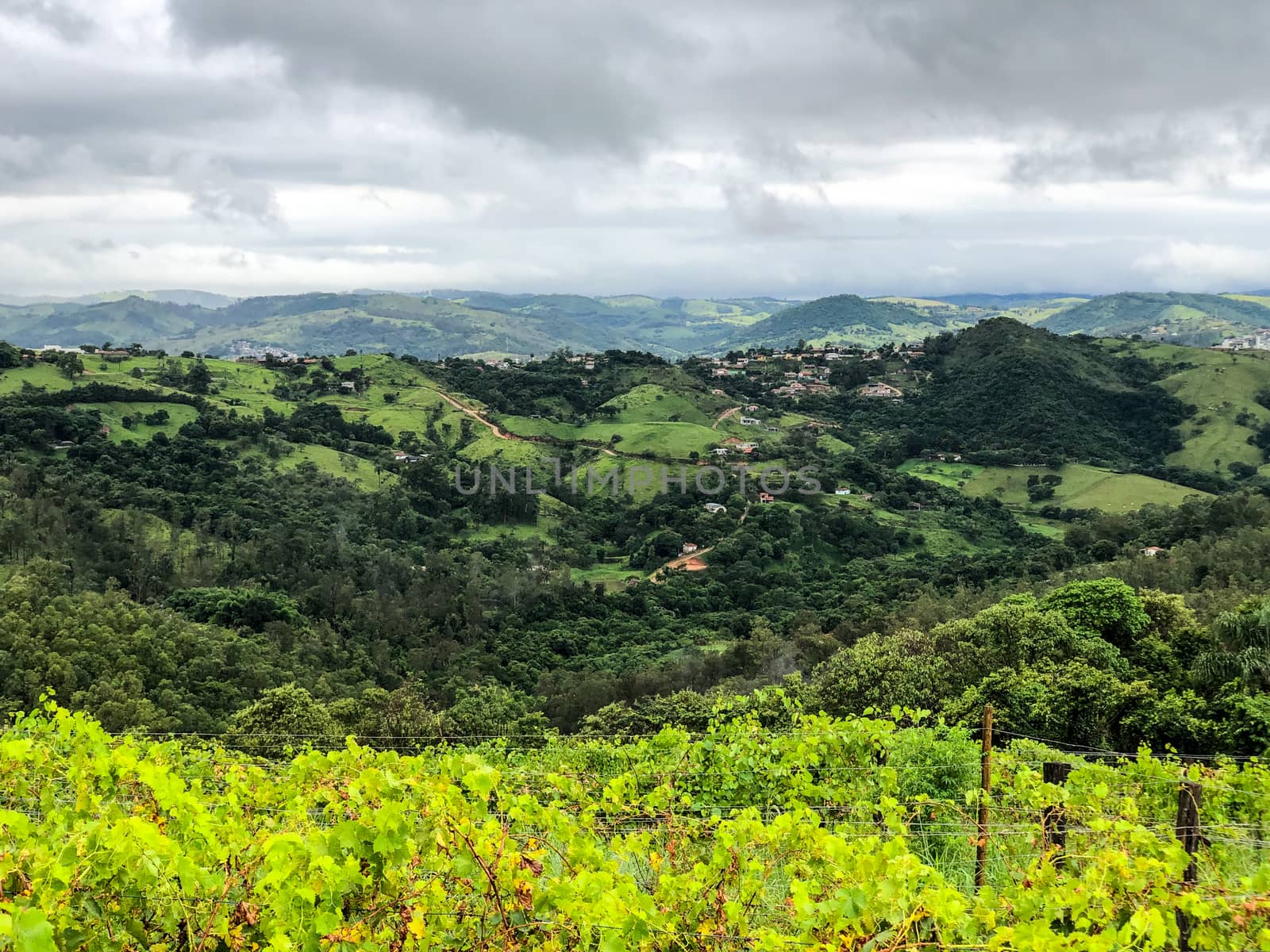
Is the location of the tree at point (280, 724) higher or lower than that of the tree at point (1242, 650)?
lower

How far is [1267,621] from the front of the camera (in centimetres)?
1664

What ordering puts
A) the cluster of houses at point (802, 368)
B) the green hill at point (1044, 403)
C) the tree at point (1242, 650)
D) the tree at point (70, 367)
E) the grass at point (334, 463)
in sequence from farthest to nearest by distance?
the cluster of houses at point (802, 368) < the green hill at point (1044, 403) < the tree at point (70, 367) < the grass at point (334, 463) < the tree at point (1242, 650)

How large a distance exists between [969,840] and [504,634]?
123 ft

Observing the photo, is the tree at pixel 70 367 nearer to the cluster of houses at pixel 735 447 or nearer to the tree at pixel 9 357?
the tree at pixel 9 357

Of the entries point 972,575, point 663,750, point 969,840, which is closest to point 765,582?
point 972,575

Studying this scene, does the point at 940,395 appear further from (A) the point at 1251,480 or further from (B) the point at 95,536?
(B) the point at 95,536

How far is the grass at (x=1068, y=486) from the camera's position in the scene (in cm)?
7106

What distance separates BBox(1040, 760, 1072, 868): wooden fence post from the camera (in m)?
6.29

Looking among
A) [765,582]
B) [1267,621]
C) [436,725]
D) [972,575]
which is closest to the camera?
[1267,621]

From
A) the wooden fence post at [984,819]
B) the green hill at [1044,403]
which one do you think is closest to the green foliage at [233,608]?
the wooden fence post at [984,819]

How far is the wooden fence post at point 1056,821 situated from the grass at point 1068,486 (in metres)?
66.7

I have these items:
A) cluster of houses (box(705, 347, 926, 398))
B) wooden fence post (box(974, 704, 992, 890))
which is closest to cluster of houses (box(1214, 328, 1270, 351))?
cluster of houses (box(705, 347, 926, 398))

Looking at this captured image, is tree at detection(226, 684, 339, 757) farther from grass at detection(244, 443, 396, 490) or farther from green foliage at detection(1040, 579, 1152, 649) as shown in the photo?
grass at detection(244, 443, 396, 490)

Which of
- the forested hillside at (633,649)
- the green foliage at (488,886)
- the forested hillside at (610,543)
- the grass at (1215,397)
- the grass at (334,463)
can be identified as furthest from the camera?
the grass at (1215,397)
